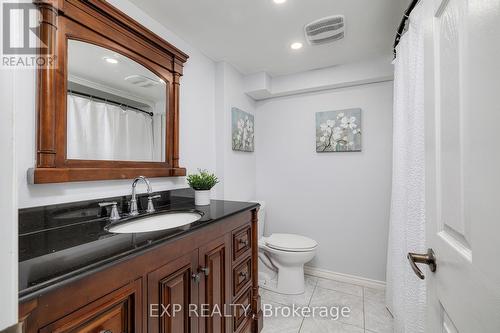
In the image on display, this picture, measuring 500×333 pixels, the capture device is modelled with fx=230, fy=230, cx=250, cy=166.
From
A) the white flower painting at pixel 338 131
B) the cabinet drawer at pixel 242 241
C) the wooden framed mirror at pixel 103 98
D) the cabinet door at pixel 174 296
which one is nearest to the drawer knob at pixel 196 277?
the cabinet door at pixel 174 296

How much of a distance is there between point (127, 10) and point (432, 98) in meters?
1.68

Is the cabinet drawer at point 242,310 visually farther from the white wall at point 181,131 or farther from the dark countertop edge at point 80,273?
the white wall at point 181,131

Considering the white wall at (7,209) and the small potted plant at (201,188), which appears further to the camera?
the small potted plant at (201,188)

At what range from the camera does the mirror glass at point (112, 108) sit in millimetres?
1184

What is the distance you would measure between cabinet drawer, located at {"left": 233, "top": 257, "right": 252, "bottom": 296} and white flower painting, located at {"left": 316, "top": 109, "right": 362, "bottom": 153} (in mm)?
1456

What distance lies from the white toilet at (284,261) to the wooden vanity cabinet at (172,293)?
1.73 ft

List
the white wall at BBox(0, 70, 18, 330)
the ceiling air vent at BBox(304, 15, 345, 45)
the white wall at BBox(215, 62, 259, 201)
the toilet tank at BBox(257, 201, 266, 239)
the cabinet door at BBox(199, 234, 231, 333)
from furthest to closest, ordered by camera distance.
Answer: the toilet tank at BBox(257, 201, 266, 239) < the white wall at BBox(215, 62, 259, 201) < the ceiling air vent at BBox(304, 15, 345, 45) < the cabinet door at BBox(199, 234, 231, 333) < the white wall at BBox(0, 70, 18, 330)

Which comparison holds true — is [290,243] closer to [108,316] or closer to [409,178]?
[409,178]

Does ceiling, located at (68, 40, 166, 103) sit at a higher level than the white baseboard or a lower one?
higher

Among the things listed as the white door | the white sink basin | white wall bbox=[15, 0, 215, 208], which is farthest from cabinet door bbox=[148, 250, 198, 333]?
the white door

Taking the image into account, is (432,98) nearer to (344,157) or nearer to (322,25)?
(322,25)

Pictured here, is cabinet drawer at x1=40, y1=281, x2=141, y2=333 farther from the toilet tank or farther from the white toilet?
the toilet tank

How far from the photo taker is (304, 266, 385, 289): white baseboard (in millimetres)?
2244

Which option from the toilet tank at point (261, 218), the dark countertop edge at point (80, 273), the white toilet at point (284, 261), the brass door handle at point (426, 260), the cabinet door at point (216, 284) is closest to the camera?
the dark countertop edge at point (80, 273)
